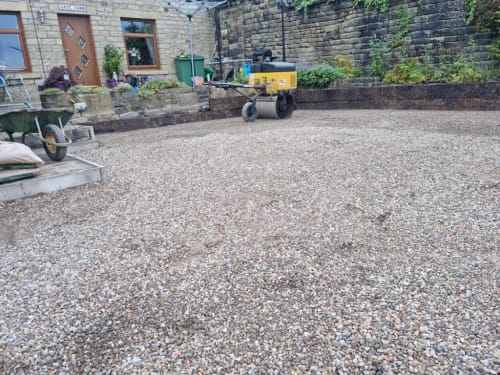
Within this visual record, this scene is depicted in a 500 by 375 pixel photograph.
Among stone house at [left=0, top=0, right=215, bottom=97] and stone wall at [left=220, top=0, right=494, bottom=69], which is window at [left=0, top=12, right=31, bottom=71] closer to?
stone house at [left=0, top=0, right=215, bottom=97]

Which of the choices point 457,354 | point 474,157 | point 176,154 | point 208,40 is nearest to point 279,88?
point 176,154

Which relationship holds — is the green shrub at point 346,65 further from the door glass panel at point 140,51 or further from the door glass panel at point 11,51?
the door glass panel at point 11,51

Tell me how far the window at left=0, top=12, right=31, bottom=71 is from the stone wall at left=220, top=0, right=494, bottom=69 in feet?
23.8

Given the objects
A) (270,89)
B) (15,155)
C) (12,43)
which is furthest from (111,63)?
(15,155)

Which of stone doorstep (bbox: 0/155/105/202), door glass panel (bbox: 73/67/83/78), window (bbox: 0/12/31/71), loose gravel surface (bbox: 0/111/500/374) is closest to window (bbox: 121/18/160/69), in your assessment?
door glass panel (bbox: 73/67/83/78)

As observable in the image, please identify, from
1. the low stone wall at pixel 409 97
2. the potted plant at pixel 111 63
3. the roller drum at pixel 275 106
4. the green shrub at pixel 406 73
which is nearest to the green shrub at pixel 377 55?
the green shrub at pixel 406 73

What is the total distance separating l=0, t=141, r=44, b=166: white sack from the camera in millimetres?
3545

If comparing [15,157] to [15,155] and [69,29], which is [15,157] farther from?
[69,29]

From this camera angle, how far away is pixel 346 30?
11031 millimetres

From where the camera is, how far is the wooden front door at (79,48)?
10.2 meters

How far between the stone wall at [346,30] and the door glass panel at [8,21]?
732cm

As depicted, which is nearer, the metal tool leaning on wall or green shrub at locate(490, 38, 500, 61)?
the metal tool leaning on wall

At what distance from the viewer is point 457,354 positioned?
140cm

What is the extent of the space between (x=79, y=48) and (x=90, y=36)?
504mm
